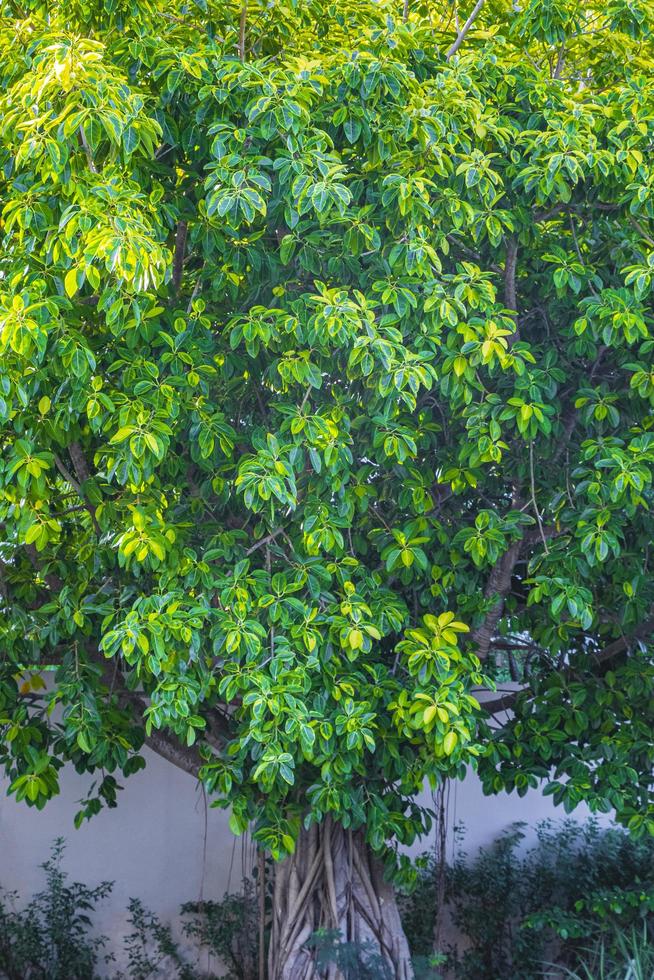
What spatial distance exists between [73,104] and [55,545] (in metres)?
2.08

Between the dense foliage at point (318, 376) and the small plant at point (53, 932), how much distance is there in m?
1.75

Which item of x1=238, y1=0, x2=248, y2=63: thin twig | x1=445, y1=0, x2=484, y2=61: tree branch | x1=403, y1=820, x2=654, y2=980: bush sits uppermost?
x1=445, y1=0, x2=484, y2=61: tree branch

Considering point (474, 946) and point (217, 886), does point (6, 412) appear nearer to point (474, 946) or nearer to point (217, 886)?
point (217, 886)

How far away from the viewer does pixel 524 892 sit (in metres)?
6.23

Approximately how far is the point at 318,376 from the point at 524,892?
3.90 m

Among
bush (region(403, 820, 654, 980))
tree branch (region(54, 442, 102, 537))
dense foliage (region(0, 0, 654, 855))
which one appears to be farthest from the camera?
bush (region(403, 820, 654, 980))

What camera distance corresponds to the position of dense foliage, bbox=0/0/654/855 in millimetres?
3719

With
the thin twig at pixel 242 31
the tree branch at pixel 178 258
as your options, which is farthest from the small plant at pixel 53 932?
the thin twig at pixel 242 31

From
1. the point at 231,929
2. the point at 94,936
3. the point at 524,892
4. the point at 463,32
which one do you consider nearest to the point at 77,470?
the point at 463,32

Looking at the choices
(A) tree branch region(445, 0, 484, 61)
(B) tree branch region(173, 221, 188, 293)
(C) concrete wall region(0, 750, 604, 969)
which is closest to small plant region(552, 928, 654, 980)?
(C) concrete wall region(0, 750, 604, 969)

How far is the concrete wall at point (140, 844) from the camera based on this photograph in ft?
20.9

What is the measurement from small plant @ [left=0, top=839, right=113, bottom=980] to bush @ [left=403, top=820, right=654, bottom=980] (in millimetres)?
1934

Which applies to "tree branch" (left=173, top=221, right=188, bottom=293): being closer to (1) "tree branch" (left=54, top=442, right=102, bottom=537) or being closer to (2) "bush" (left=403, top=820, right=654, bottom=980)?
(1) "tree branch" (left=54, top=442, right=102, bottom=537)

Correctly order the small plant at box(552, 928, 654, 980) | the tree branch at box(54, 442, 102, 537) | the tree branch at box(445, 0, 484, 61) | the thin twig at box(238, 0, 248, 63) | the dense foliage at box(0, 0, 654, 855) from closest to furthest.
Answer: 1. the dense foliage at box(0, 0, 654, 855)
2. the thin twig at box(238, 0, 248, 63)
3. the tree branch at box(54, 442, 102, 537)
4. the tree branch at box(445, 0, 484, 61)
5. the small plant at box(552, 928, 654, 980)
